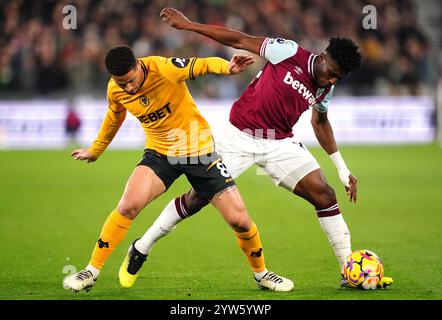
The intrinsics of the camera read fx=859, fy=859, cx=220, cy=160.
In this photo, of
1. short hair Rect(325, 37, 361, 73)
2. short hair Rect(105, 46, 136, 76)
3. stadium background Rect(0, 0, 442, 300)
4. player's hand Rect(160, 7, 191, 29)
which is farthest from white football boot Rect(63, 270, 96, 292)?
short hair Rect(325, 37, 361, 73)

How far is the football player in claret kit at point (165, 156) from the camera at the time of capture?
7082 mm

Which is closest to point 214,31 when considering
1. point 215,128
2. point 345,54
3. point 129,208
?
point 345,54

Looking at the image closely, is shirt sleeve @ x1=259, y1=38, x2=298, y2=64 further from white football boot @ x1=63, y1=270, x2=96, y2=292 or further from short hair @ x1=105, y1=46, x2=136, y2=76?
white football boot @ x1=63, y1=270, x2=96, y2=292

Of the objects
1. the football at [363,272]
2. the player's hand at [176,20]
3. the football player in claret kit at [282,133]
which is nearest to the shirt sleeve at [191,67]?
the player's hand at [176,20]

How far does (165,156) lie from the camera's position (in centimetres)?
740

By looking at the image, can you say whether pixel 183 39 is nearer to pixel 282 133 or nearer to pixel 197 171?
pixel 282 133

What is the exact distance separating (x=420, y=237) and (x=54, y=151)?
13.5 meters

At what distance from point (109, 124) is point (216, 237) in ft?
11.1

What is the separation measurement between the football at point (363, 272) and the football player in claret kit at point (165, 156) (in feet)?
1.69

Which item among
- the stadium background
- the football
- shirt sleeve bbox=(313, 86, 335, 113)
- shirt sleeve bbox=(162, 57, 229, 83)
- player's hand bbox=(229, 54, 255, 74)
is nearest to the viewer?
player's hand bbox=(229, 54, 255, 74)

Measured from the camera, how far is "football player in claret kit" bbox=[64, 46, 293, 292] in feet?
23.2

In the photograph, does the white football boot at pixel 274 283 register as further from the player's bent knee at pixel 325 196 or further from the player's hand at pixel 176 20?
the player's hand at pixel 176 20

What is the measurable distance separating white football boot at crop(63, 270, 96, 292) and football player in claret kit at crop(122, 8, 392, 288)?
0.79 meters

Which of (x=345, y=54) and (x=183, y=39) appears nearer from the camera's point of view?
(x=345, y=54)
